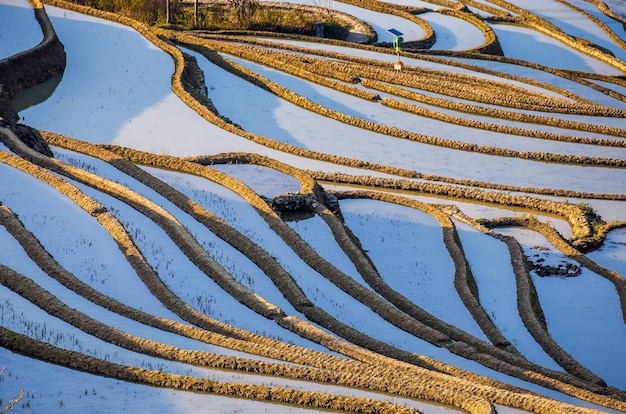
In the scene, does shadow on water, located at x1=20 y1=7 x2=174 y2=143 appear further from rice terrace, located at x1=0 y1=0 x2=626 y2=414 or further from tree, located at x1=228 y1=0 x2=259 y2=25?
tree, located at x1=228 y1=0 x2=259 y2=25

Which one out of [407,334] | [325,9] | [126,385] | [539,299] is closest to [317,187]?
[539,299]

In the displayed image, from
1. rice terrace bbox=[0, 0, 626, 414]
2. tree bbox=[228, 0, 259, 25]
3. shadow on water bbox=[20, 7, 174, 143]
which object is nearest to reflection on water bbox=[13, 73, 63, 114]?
shadow on water bbox=[20, 7, 174, 143]

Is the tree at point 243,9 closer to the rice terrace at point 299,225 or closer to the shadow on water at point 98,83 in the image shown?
the rice terrace at point 299,225

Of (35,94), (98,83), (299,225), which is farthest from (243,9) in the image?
(299,225)

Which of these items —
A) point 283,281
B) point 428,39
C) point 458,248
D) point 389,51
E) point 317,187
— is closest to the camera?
point 283,281

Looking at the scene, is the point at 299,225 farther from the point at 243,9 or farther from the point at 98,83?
the point at 243,9

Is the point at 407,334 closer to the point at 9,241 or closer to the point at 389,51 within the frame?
the point at 9,241
